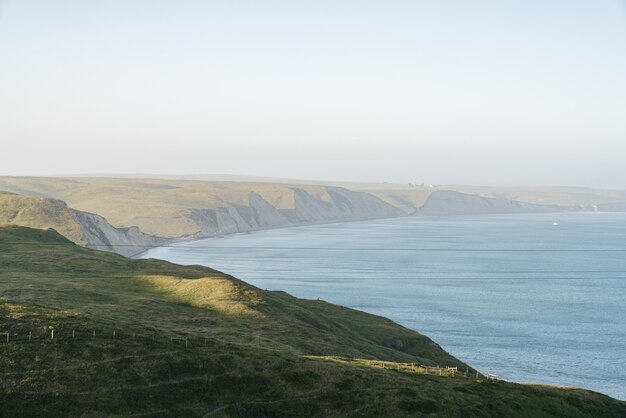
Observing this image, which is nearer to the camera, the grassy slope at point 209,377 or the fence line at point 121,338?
the grassy slope at point 209,377

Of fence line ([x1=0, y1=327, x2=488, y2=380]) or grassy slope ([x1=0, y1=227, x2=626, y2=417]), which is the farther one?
fence line ([x1=0, y1=327, x2=488, y2=380])

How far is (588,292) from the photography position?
189375 mm

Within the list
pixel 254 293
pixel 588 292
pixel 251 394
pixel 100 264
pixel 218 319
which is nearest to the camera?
pixel 251 394

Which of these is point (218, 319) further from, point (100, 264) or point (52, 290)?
point (100, 264)

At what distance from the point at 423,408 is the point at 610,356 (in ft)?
249

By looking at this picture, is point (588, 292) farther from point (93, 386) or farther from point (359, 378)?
point (93, 386)

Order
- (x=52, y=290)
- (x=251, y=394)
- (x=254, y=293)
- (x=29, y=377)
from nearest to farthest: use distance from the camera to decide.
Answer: (x=29, y=377)
(x=251, y=394)
(x=52, y=290)
(x=254, y=293)

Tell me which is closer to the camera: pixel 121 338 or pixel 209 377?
pixel 209 377

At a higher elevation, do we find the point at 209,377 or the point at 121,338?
the point at 121,338

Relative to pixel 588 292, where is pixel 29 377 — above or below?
above

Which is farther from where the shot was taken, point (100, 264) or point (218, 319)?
point (100, 264)

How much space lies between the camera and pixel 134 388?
5456cm

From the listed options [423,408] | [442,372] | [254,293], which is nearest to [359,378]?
[423,408]

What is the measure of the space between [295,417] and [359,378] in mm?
9426
